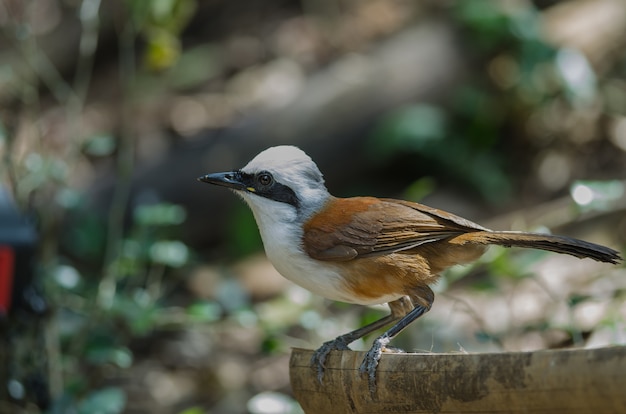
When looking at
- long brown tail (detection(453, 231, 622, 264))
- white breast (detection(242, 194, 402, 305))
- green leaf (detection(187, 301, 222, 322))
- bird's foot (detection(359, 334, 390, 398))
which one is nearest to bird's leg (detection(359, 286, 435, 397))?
bird's foot (detection(359, 334, 390, 398))

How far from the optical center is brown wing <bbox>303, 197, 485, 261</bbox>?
3.52 meters

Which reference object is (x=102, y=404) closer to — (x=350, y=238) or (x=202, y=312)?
(x=202, y=312)

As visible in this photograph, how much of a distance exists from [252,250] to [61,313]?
227 cm

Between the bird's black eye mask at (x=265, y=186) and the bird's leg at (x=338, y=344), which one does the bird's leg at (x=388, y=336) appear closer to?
the bird's leg at (x=338, y=344)

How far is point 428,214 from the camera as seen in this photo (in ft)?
11.8

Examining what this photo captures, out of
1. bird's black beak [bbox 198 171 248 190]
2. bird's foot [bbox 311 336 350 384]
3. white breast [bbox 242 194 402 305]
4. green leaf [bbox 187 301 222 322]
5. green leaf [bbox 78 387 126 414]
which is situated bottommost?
green leaf [bbox 78 387 126 414]

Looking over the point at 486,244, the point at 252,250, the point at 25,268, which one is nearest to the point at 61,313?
the point at 25,268

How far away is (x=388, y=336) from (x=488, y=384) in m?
0.93

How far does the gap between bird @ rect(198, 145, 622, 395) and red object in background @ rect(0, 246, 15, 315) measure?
145cm

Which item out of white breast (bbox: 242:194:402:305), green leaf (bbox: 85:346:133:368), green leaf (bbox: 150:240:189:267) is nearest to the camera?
white breast (bbox: 242:194:402:305)

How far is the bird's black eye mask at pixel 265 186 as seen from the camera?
361 centimetres

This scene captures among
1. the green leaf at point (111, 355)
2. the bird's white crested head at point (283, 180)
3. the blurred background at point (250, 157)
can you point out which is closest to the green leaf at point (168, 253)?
the blurred background at point (250, 157)

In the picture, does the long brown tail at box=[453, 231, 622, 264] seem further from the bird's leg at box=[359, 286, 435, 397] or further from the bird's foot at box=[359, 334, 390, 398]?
the bird's foot at box=[359, 334, 390, 398]

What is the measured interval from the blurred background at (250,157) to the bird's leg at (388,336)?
0.80m
